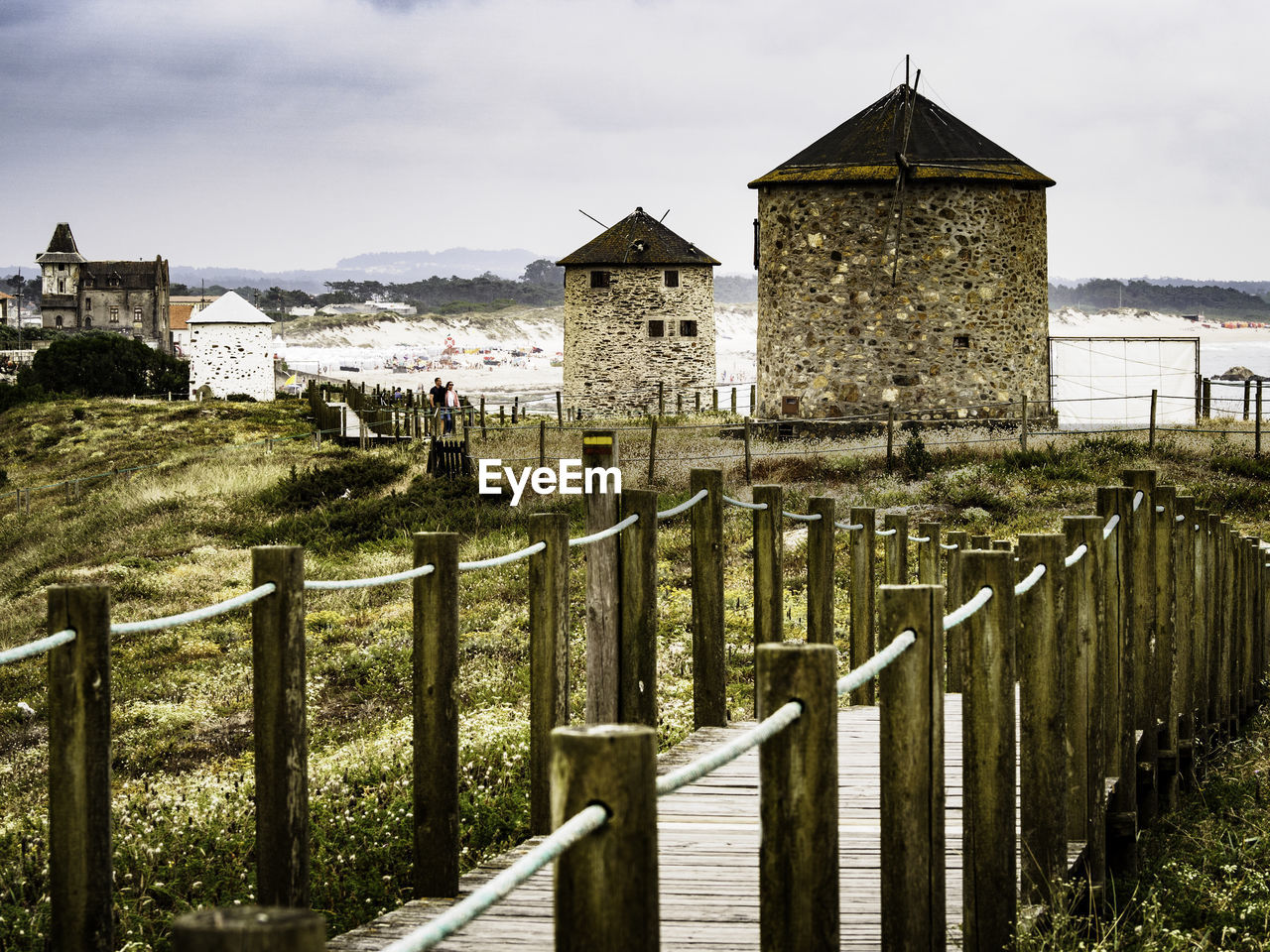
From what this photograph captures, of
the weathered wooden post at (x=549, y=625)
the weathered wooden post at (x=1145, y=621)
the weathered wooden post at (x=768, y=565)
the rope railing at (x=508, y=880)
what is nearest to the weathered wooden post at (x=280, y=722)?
the weathered wooden post at (x=549, y=625)

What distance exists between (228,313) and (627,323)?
2503cm

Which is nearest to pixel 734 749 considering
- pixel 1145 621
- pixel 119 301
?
pixel 1145 621

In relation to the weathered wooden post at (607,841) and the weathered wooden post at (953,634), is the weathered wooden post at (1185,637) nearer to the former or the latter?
the weathered wooden post at (953,634)

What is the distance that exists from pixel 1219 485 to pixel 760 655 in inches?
748

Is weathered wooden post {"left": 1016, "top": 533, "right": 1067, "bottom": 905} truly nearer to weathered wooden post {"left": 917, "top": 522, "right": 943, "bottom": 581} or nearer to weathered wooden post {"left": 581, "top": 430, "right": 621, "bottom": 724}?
weathered wooden post {"left": 581, "top": 430, "right": 621, "bottom": 724}

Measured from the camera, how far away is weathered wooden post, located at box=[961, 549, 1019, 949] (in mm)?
3758

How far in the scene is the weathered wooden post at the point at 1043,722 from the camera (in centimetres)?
429

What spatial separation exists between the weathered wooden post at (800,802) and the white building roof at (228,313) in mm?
59333

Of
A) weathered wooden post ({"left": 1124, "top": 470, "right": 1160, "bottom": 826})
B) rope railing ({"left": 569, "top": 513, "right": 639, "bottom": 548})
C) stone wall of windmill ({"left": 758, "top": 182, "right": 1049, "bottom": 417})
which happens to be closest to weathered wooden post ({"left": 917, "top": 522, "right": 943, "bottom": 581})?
weathered wooden post ({"left": 1124, "top": 470, "right": 1160, "bottom": 826})

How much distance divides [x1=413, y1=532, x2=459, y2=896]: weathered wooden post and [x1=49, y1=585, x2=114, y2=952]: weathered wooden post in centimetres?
117

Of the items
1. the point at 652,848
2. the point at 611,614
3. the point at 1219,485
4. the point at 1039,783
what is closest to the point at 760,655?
the point at 652,848

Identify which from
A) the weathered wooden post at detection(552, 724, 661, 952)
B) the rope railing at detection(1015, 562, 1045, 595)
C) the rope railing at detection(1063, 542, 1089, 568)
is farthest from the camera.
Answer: the rope railing at detection(1063, 542, 1089, 568)

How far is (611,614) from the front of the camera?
592 centimetres

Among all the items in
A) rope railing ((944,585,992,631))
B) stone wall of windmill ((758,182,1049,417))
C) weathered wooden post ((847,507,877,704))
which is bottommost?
weathered wooden post ((847,507,877,704))
